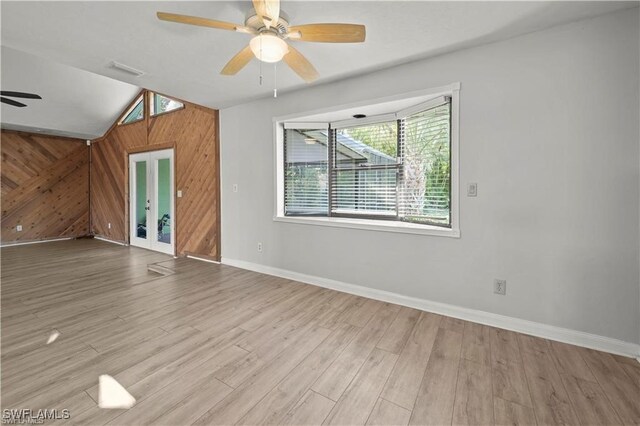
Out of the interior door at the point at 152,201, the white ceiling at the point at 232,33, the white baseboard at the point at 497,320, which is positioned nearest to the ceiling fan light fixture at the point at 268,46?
the white ceiling at the point at 232,33

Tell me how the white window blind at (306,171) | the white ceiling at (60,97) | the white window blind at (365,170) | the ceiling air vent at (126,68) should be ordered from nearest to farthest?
the ceiling air vent at (126,68)
the white window blind at (365,170)
the white window blind at (306,171)
the white ceiling at (60,97)

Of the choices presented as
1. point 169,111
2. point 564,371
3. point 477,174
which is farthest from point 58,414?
point 169,111

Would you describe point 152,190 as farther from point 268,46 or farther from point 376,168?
point 268,46

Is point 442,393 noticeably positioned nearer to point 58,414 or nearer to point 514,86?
point 58,414

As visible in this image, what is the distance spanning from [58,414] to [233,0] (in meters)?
2.79

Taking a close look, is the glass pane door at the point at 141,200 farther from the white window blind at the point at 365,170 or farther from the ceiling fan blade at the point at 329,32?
the ceiling fan blade at the point at 329,32

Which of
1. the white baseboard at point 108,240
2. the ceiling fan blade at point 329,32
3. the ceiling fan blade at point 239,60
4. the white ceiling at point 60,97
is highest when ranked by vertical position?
the white ceiling at point 60,97

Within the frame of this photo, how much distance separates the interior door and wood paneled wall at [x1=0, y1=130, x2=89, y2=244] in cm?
218

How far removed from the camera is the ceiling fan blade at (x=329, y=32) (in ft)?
5.72

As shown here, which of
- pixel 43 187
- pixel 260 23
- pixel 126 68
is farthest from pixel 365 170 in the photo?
pixel 43 187

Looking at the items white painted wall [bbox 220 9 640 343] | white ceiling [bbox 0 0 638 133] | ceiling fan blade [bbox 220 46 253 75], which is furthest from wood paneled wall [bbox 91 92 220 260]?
white painted wall [bbox 220 9 640 343]

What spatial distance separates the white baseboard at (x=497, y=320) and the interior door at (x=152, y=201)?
348 cm

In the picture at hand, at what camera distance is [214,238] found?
483 cm

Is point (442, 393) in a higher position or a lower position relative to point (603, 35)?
lower
